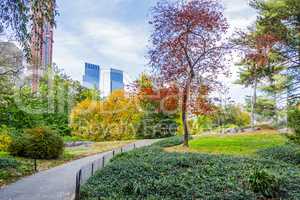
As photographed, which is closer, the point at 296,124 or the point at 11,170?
the point at 296,124

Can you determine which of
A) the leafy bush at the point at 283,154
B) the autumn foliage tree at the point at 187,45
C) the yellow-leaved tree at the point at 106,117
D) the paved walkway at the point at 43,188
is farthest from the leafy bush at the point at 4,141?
the leafy bush at the point at 283,154

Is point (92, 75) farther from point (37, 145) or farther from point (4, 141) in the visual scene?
point (37, 145)

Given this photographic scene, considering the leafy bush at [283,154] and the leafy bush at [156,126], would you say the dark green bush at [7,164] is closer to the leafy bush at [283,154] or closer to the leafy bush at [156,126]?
the leafy bush at [283,154]

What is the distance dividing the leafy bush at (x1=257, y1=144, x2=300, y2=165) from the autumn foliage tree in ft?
11.9

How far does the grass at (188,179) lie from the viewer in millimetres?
6188

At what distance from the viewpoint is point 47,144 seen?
1490 centimetres

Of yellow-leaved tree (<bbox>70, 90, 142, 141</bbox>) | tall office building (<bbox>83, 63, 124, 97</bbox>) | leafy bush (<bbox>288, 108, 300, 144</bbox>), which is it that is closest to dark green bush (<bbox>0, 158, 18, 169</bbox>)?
leafy bush (<bbox>288, 108, 300, 144</bbox>)

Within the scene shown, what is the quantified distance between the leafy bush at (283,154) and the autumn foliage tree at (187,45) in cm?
362

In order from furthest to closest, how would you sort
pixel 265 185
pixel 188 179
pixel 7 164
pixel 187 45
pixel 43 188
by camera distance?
pixel 187 45 < pixel 7 164 < pixel 43 188 < pixel 188 179 < pixel 265 185

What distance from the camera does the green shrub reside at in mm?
6101

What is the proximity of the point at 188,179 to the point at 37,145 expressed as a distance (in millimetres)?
9670

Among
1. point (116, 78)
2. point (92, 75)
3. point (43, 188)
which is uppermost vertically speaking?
point (92, 75)

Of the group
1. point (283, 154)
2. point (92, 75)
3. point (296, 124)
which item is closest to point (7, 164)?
point (283, 154)

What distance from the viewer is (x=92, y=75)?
3344 cm
